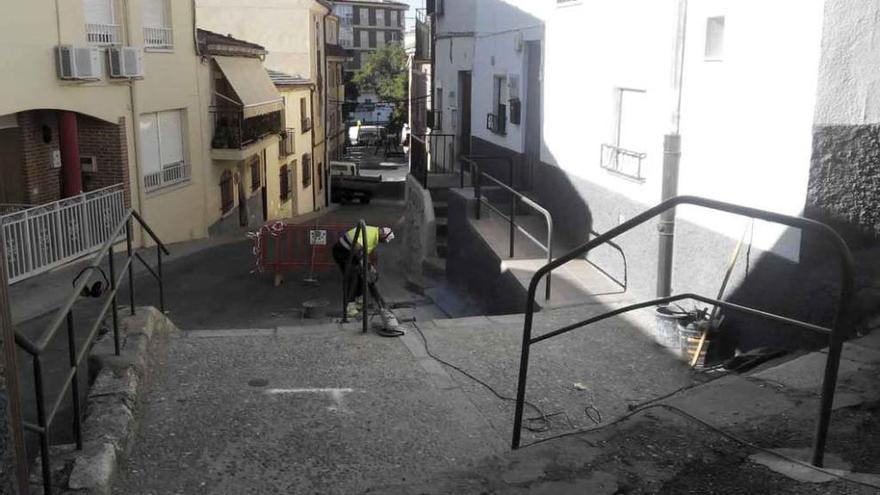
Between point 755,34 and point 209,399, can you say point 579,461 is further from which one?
point 755,34

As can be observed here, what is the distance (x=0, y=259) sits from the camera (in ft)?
8.56

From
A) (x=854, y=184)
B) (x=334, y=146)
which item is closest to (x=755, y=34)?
(x=854, y=184)

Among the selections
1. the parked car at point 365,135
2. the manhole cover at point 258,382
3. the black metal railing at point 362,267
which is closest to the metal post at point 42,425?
the manhole cover at point 258,382

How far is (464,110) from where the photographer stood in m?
19.0

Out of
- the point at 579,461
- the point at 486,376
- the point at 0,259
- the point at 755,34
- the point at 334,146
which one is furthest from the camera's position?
the point at 334,146

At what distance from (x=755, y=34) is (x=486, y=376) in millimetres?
3577

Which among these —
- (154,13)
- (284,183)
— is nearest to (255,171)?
(284,183)

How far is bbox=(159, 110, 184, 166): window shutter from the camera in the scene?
18.1 m

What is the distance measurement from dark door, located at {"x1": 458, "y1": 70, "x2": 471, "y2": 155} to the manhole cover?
12848mm

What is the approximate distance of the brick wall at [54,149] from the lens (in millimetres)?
14281

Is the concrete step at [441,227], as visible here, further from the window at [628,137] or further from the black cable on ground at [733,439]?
the black cable on ground at [733,439]

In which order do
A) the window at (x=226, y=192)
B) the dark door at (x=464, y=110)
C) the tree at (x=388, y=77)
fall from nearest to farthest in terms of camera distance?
the dark door at (x=464, y=110)
the window at (x=226, y=192)
the tree at (x=388, y=77)

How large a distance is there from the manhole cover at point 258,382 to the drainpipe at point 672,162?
3974 mm

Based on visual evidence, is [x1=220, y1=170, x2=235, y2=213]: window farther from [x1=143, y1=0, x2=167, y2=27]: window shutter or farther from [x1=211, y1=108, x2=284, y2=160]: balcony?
[x1=143, y1=0, x2=167, y2=27]: window shutter
